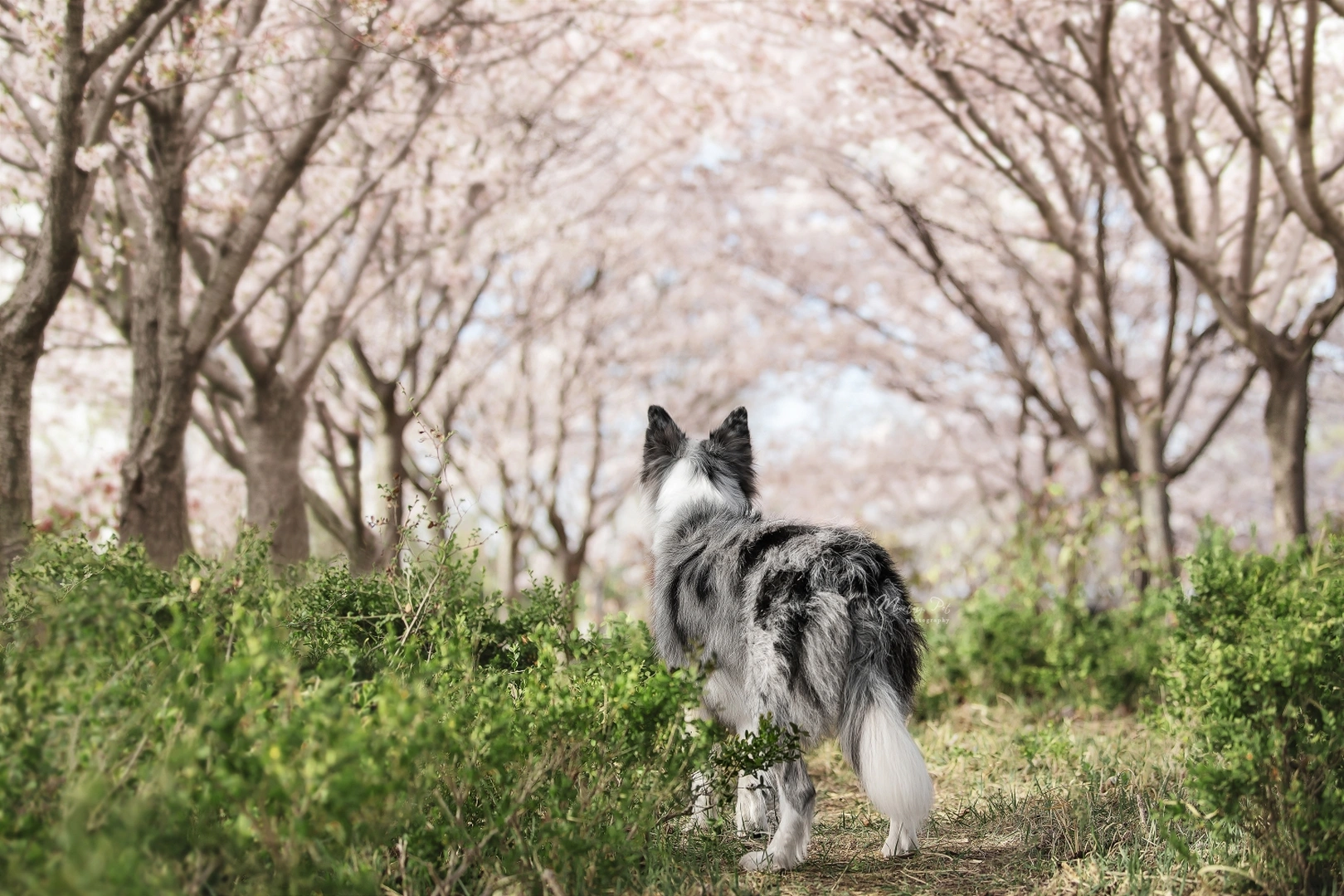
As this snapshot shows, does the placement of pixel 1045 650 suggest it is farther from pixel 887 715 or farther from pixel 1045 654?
pixel 887 715

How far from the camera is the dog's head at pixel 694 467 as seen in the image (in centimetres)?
422

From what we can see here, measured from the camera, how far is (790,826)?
130 inches

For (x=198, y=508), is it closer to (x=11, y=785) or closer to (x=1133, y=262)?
(x=11, y=785)

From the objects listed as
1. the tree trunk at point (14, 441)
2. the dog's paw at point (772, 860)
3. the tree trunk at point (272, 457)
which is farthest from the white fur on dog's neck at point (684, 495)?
the tree trunk at point (272, 457)

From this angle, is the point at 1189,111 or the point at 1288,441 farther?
the point at 1189,111

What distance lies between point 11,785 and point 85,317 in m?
11.4

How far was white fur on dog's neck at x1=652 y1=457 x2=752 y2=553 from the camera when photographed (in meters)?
4.17

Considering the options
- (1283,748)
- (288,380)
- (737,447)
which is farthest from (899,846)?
(288,380)

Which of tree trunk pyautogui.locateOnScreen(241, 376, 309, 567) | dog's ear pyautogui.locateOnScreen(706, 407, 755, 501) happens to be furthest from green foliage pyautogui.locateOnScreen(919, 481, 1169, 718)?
tree trunk pyautogui.locateOnScreen(241, 376, 309, 567)

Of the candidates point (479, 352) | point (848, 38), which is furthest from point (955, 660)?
point (479, 352)

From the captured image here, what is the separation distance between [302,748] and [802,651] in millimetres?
1708

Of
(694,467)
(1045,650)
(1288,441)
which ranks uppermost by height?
(1288,441)

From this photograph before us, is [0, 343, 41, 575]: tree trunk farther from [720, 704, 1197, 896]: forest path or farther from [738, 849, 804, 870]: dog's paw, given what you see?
[720, 704, 1197, 896]: forest path

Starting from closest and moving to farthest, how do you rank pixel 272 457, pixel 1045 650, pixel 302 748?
pixel 302 748 → pixel 1045 650 → pixel 272 457
